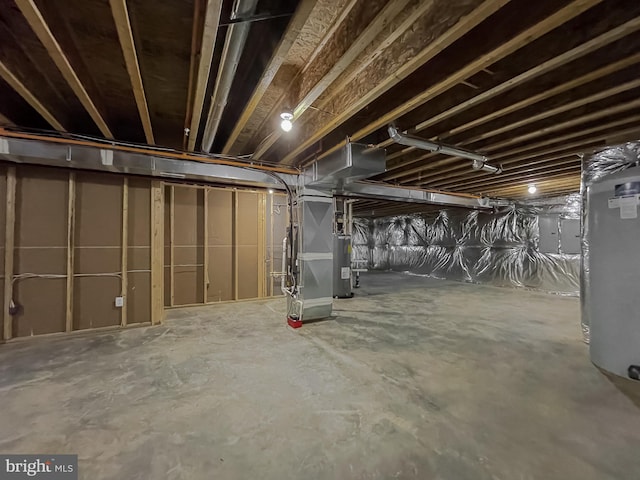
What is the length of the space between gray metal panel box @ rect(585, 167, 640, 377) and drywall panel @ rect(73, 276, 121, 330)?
5.22 meters

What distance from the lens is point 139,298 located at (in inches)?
145

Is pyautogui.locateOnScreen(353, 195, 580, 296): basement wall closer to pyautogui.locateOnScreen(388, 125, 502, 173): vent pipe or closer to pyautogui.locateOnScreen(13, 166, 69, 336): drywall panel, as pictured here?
pyautogui.locateOnScreen(388, 125, 502, 173): vent pipe

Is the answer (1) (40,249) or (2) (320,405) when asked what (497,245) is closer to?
(2) (320,405)

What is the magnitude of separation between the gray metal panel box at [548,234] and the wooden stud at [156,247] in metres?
7.78

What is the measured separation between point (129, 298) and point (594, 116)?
208 inches

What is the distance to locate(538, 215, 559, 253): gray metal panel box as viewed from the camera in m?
6.23

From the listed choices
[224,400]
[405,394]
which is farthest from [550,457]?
[224,400]

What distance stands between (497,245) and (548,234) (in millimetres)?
1082

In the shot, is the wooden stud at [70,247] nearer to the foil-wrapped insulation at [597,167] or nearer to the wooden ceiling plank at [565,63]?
the wooden ceiling plank at [565,63]

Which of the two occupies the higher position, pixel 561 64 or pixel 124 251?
pixel 561 64

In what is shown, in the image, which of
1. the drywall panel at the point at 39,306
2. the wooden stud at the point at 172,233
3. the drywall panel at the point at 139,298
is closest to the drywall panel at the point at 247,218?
the wooden stud at the point at 172,233

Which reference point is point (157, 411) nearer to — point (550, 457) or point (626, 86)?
point (550, 457)

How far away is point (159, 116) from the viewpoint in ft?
9.92

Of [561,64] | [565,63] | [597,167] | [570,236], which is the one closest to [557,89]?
[565,63]
